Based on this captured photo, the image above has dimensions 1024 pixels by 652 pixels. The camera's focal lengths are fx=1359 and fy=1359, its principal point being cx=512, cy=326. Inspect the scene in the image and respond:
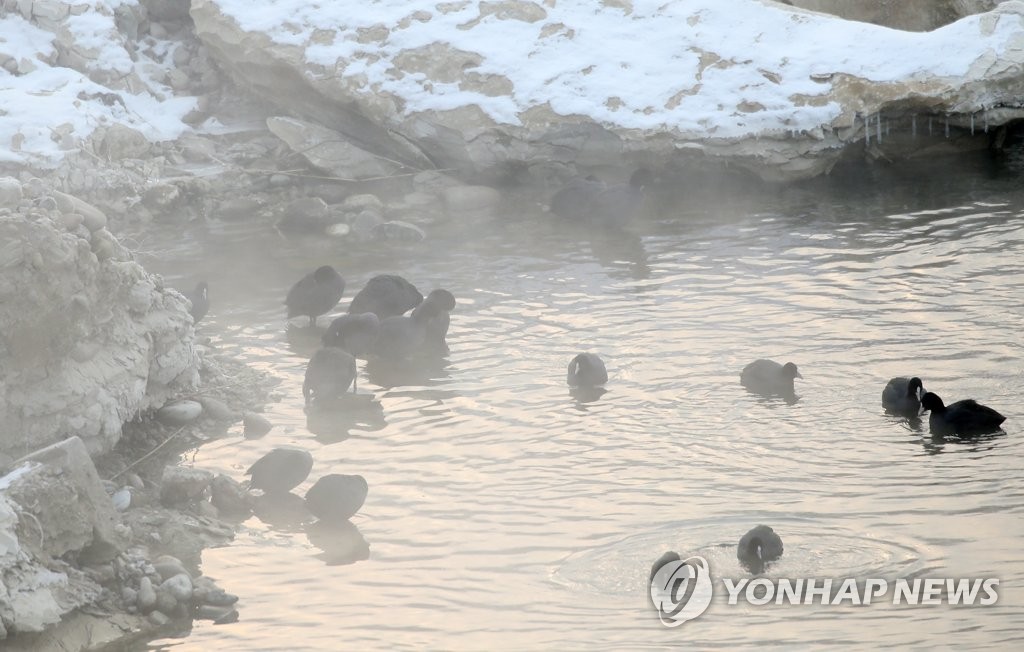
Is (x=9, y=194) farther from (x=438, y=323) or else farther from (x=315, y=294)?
(x=438, y=323)

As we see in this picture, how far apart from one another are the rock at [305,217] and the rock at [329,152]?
1513 mm

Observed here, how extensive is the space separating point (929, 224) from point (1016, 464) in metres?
6.90

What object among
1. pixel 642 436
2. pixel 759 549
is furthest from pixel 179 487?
pixel 759 549

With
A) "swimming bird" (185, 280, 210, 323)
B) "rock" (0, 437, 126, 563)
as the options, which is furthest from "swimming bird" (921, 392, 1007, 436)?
"swimming bird" (185, 280, 210, 323)

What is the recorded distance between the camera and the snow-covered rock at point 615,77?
1792 centimetres

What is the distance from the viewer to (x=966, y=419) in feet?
32.8

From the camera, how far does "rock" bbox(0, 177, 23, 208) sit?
10117mm

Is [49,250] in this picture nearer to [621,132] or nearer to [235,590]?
[235,590]

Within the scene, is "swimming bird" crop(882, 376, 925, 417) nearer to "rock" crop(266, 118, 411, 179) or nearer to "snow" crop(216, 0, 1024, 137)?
"snow" crop(216, 0, 1024, 137)

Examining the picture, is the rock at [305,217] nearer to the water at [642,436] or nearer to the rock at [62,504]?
the water at [642,436]

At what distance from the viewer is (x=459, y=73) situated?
19.3 metres

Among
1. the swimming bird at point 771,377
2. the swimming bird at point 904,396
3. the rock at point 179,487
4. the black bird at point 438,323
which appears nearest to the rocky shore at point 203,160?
the rock at point 179,487

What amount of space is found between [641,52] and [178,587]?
13178mm

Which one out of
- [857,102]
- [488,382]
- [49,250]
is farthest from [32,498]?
[857,102]
